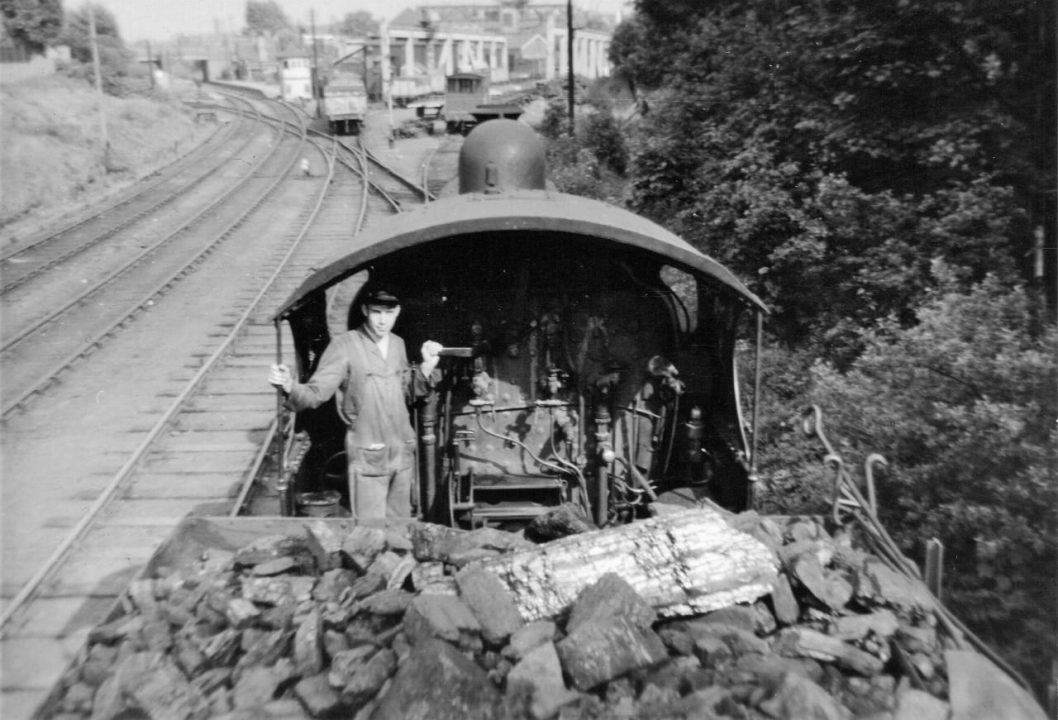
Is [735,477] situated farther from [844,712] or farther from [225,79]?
[225,79]

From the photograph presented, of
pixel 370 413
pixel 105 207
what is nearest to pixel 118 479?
pixel 370 413

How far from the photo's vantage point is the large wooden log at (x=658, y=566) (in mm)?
4145

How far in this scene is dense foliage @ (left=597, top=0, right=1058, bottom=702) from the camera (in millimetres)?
7211

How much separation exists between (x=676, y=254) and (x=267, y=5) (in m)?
85.9

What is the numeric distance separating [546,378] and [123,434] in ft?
21.7

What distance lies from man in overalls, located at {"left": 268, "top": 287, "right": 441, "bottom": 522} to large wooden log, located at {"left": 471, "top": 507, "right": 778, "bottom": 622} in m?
2.23

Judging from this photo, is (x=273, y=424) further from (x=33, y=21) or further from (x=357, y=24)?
(x=357, y=24)

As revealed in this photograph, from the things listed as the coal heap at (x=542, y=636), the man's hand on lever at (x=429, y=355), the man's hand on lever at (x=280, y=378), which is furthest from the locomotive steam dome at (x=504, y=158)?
the coal heap at (x=542, y=636)

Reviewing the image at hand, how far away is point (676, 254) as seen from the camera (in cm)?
608

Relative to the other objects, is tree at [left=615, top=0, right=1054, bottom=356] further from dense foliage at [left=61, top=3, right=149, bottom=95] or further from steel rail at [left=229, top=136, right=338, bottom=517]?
dense foliage at [left=61, top=3, right=149, bottom=95]

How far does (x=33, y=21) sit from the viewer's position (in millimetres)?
47281

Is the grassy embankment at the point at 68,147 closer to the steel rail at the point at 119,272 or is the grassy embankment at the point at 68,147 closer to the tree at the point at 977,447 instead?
the steel rail at the point at 119,272

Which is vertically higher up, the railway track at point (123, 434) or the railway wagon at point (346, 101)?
the railway wagon at point (346, 101)

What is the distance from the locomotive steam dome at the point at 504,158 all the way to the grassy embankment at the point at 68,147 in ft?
58.9
